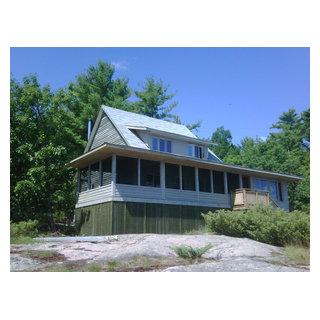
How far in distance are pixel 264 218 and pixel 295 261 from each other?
3.51 metres

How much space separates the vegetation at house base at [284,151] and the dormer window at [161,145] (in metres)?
14.8

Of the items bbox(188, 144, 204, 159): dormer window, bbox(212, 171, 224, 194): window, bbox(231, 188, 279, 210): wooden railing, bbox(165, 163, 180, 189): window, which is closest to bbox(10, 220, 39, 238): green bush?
bbox(165, 163, 180, 189): window

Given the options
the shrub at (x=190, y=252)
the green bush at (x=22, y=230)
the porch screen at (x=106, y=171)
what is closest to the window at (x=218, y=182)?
the porch screen at (x=106, y=171)

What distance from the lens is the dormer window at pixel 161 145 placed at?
20141 millimetres

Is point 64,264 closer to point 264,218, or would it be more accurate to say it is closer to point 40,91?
point 264,218

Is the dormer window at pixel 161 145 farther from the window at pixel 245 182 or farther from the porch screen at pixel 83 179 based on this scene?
the window at pixel 245 182

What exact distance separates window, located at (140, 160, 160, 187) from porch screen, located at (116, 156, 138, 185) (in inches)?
25.5

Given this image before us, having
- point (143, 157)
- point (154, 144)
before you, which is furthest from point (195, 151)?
point (143, 157)

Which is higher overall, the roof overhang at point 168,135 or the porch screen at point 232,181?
the roof overhang at point 168,135

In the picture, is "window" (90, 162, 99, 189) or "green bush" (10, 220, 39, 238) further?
"window" (90, 162, 99, 189)

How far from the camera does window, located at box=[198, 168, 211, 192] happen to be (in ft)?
68.8

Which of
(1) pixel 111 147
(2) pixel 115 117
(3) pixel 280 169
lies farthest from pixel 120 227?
(3) pixel 280 169

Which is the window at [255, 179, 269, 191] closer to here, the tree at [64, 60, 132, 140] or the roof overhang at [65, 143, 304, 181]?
the roof overhang at [65, 143, 304, 181]

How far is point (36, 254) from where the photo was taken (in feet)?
34.0
